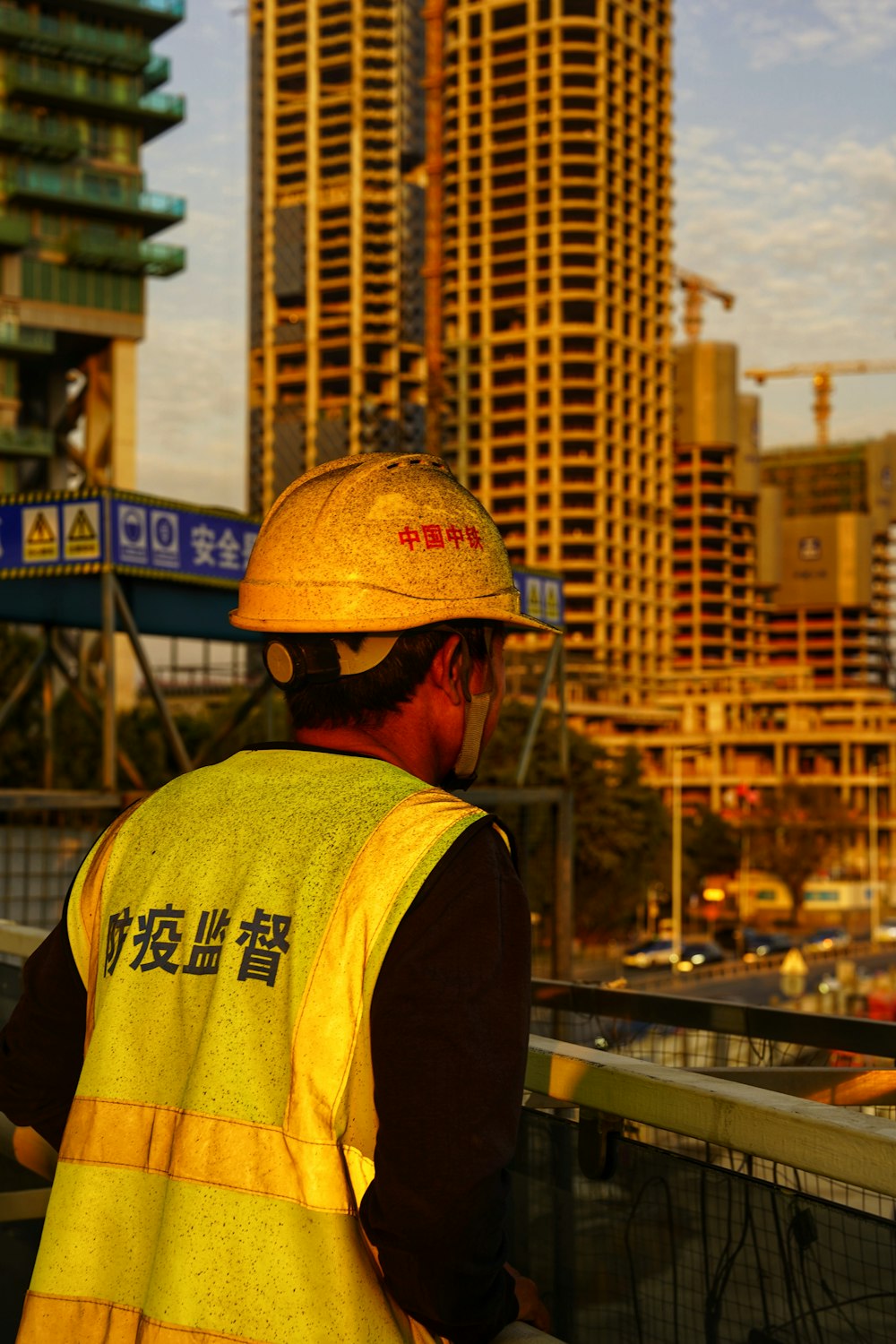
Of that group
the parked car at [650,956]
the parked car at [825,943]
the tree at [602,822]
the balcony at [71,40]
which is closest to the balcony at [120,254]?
the balcony at [71,40]

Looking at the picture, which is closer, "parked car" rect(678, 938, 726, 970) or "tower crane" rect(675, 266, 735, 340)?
"parked car" rect(678, 938, 726, 970)

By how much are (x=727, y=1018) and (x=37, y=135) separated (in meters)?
68.0

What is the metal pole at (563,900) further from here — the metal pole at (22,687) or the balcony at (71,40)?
the balcony at (71,40)

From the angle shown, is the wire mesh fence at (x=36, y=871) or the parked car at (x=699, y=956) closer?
the wire mesh fence at (x=36, y=871)

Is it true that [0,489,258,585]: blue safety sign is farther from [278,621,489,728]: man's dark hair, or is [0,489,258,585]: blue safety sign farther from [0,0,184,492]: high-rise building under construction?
[0,0,184,492]: high-rise building under construction

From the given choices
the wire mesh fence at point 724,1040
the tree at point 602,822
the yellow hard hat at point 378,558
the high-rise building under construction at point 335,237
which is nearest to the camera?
the yellow hard hat at point 378,558

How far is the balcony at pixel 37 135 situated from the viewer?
6438 centimetres

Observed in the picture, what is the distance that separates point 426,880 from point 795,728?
121m

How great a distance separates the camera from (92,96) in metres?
66.4

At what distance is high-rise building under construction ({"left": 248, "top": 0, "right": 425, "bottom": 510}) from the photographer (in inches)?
5335

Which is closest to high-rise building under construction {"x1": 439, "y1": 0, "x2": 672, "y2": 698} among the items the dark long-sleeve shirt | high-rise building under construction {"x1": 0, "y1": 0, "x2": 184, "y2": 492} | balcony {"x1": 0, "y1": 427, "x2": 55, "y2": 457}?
high-rise building under construction {"x1": 0, "y1": 0, "x2": 184, "y2": 492}

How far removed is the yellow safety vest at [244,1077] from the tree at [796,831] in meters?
86.8

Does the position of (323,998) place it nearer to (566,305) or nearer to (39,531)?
(39,531)

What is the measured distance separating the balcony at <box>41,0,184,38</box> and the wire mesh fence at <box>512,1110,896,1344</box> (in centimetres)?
7077
